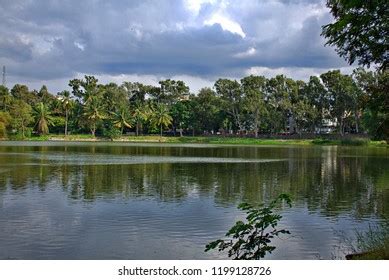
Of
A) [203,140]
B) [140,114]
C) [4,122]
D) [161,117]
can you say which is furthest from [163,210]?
[140,114]

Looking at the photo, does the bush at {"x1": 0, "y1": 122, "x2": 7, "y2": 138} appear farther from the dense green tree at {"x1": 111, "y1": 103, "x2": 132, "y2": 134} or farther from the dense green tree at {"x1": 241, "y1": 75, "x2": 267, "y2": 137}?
the dense green tree at {"x1": 241, "y1": 75, "x2": 267, "y2": 137}

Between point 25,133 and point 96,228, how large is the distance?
285ft

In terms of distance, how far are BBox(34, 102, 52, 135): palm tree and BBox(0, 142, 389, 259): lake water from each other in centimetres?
6880

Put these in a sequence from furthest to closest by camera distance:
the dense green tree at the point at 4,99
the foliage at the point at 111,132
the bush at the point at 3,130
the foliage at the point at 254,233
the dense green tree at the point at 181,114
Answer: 1. the dense green tree at the point at 181,114
2. the foliage at the point at 111,132
3. the dense green tree at the point at 4,99
4. the bush at the point at 3,130
5. the foliage at the point at 254,233

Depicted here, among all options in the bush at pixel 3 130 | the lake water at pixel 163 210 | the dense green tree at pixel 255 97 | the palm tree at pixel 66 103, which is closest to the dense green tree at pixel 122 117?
the palm tree at pixel 66 103

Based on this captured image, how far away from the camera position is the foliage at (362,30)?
888 cm

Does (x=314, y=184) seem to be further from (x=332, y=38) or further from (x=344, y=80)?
(x=344, y=80)

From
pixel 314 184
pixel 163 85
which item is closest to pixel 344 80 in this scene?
pixel 163 85

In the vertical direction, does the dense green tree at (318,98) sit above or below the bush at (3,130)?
above

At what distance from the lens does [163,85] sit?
112 meters

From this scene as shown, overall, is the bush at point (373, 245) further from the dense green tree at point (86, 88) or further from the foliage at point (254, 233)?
the dense green tree at point (86, 88)

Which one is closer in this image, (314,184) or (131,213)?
(131,213)

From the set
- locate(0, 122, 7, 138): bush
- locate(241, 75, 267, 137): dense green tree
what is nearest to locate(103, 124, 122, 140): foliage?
locate(0, 122, 7, 138): bush

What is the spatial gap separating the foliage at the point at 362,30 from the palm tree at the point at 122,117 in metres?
89.4
